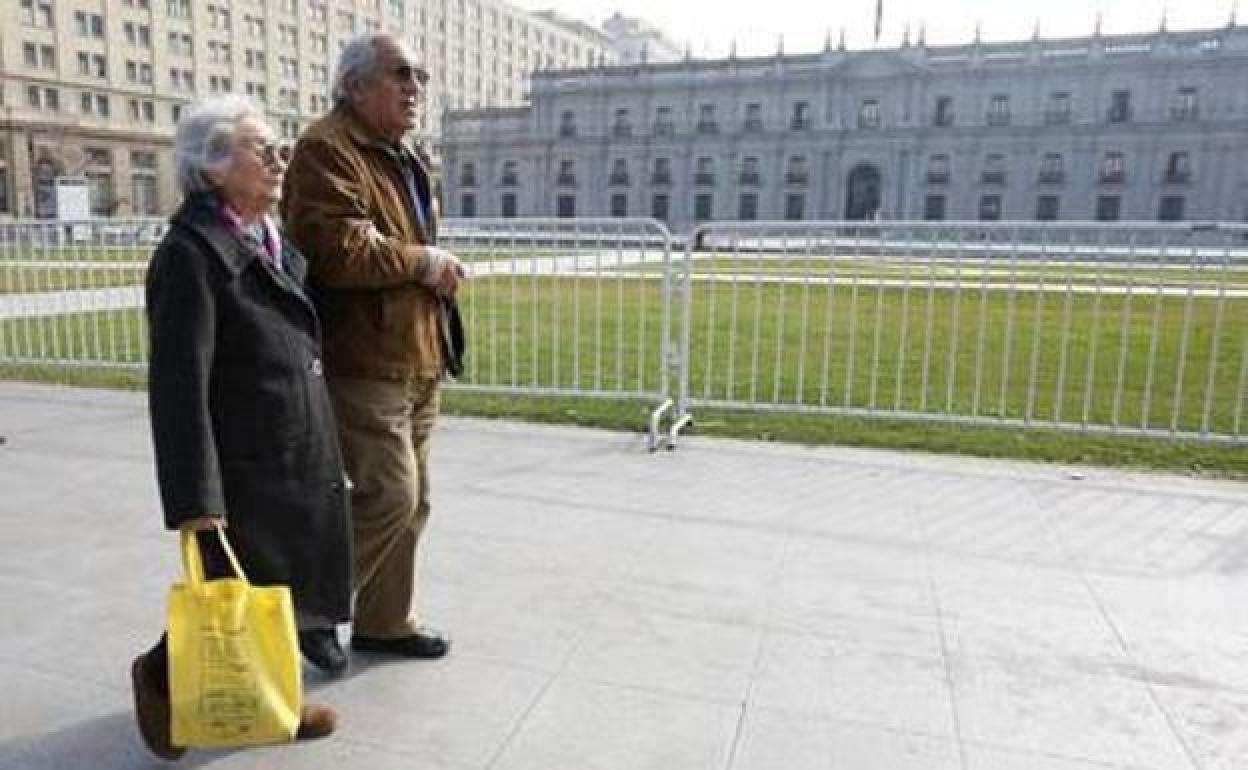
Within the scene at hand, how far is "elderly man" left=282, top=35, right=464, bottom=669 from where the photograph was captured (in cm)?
248

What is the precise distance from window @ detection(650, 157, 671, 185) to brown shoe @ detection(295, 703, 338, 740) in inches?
2828

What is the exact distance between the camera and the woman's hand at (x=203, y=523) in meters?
2.10

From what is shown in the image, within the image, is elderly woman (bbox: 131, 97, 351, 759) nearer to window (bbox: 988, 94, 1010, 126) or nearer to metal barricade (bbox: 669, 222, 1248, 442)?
metal barricade (bbox: 669, 222, 1248, 442)

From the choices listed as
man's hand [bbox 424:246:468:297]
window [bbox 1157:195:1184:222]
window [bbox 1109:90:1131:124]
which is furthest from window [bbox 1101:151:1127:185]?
man's hand [bbox 424:246:468:297]

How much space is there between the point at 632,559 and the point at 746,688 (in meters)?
1.12

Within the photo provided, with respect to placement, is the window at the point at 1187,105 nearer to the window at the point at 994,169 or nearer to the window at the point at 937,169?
the window at the point at 994,169

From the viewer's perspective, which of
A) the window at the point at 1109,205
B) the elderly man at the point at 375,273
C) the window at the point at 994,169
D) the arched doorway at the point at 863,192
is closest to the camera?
the elderly man at the point at 375,273

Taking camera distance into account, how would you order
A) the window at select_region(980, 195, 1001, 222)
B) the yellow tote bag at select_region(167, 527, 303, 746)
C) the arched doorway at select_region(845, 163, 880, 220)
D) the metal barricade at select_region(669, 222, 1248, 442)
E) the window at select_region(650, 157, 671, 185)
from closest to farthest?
the yellow tote bag at select_region(167, 527, 303, 746), the metal barricade at select_region(669, 222, 1248, 442), the window at select_region(980, 195, 1001, 222), the arched doorway at select_region(845, 163, 880, 220), the window at select_region(650, 157, 671, 185)

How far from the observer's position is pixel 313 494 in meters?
2.38

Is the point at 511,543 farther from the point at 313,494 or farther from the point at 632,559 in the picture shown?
the point at 313,494

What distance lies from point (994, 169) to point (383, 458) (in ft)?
222

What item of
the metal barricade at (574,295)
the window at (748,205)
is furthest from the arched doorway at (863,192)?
the metal barricade at (574,295)

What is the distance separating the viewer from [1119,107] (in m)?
60.8

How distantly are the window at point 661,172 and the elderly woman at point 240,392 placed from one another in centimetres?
7177
